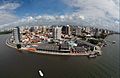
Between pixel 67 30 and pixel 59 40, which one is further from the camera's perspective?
pixel 67 30

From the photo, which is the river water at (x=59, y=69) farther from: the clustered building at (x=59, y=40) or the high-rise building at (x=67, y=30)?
the high-rise building at (x=67, y=30)

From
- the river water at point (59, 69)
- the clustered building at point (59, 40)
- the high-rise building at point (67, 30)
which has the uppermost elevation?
the high-rise building at point (67, 30)

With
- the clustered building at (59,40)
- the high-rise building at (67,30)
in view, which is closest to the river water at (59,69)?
the clustered building at (59,40)

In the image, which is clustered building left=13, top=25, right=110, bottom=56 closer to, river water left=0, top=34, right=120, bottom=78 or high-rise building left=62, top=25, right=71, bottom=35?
high-rise building left=62, top=25, right=71, bottom=35

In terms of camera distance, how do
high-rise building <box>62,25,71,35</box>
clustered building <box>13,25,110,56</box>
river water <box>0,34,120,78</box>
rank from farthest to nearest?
high-rise building <box>62,25,71,35</box> → clustered building <box>13,25,110,56</box> → river water <box>0,34,120,78</box>

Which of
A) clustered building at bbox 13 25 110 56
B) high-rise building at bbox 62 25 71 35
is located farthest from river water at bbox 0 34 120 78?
high-rise building at bbox 62 25 71 35

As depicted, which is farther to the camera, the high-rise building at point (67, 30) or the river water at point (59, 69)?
the high-rise building at point (67, 30)

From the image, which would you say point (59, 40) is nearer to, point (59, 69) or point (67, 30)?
point (67, 30)

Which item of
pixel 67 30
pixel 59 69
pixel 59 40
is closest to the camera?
pixel 59 69

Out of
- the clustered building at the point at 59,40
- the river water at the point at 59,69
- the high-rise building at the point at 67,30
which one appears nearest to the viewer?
the river water at the point at 59,69

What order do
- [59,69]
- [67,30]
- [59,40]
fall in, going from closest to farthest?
[59,69] → [59,40] → [67,30]

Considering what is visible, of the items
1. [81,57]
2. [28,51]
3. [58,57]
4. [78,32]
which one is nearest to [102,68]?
[81,57]

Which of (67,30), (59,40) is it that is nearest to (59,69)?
(59,40)
